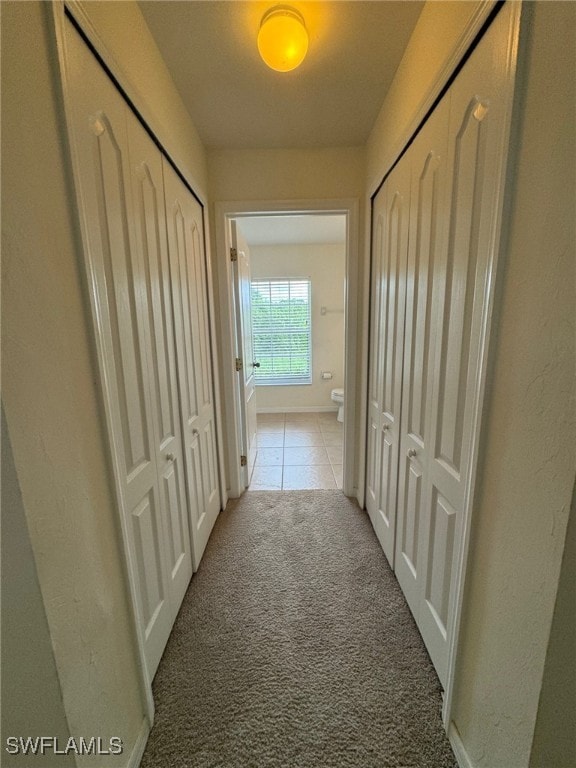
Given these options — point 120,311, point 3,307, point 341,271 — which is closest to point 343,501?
point 120,311

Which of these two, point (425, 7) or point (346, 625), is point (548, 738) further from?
point (425, 7)

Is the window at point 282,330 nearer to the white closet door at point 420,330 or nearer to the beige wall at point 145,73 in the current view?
the beige wall at point 145,73

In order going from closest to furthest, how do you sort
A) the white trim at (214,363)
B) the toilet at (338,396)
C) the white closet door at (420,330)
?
the white closet door at (420,330)
the white trim at (214,363)
the toilet at (338,396)

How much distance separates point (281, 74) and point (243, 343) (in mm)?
1615

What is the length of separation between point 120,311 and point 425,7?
1609 mm

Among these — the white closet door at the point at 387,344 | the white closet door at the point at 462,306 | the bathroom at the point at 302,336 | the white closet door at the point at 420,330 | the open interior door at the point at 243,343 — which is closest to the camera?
the white closet door at the point at 462,306

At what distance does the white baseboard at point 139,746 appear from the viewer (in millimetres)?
968

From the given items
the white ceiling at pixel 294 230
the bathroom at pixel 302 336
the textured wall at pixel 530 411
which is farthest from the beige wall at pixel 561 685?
the white ceiling at pixel 294 230

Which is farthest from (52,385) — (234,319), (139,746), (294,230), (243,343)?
(294,230)

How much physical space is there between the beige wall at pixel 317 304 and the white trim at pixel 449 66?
3.03m

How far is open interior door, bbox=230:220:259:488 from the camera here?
2.38 m

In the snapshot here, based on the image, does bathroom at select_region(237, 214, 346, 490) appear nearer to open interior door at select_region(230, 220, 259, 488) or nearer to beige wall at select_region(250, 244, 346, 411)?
beige wall at select_region(250, 244, 346, 411)

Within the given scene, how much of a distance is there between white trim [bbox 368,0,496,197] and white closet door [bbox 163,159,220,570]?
1.08 meters

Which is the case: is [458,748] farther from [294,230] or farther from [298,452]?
[294,230]
